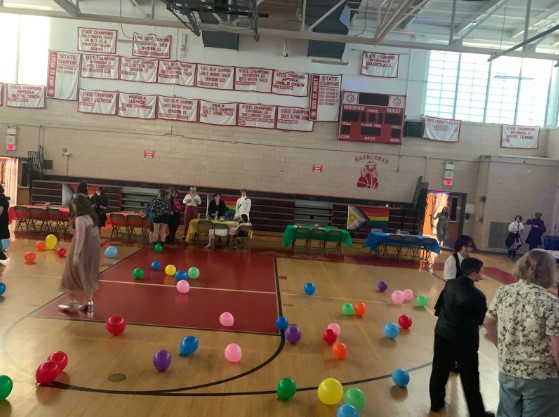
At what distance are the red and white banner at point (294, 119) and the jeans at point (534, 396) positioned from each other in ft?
47.4

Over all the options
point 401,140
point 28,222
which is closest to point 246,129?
point 401,140

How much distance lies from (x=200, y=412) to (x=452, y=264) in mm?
2848

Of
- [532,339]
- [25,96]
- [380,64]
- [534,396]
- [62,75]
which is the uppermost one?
[380,64]

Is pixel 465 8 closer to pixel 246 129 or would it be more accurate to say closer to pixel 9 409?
pixel 246 129

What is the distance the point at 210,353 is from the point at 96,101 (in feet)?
45.5

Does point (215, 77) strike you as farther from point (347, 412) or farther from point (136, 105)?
point (347, 412)

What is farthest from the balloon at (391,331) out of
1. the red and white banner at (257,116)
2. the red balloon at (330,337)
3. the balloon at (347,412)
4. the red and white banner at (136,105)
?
the red and white banner at (136,105)

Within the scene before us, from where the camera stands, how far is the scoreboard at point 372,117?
16312 mm

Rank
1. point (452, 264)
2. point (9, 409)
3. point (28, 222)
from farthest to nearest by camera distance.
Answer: point (28, 222) < point (452, 264) < point (9, 409)

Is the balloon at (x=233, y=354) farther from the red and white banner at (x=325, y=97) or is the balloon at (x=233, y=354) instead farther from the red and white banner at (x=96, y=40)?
the red and white banner at (x=96, y=40)

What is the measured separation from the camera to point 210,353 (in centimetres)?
492

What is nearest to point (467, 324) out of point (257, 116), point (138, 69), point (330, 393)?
point (330, 393)

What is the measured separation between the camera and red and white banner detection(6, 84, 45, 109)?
1603 cm

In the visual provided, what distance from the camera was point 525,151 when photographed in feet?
55.6
